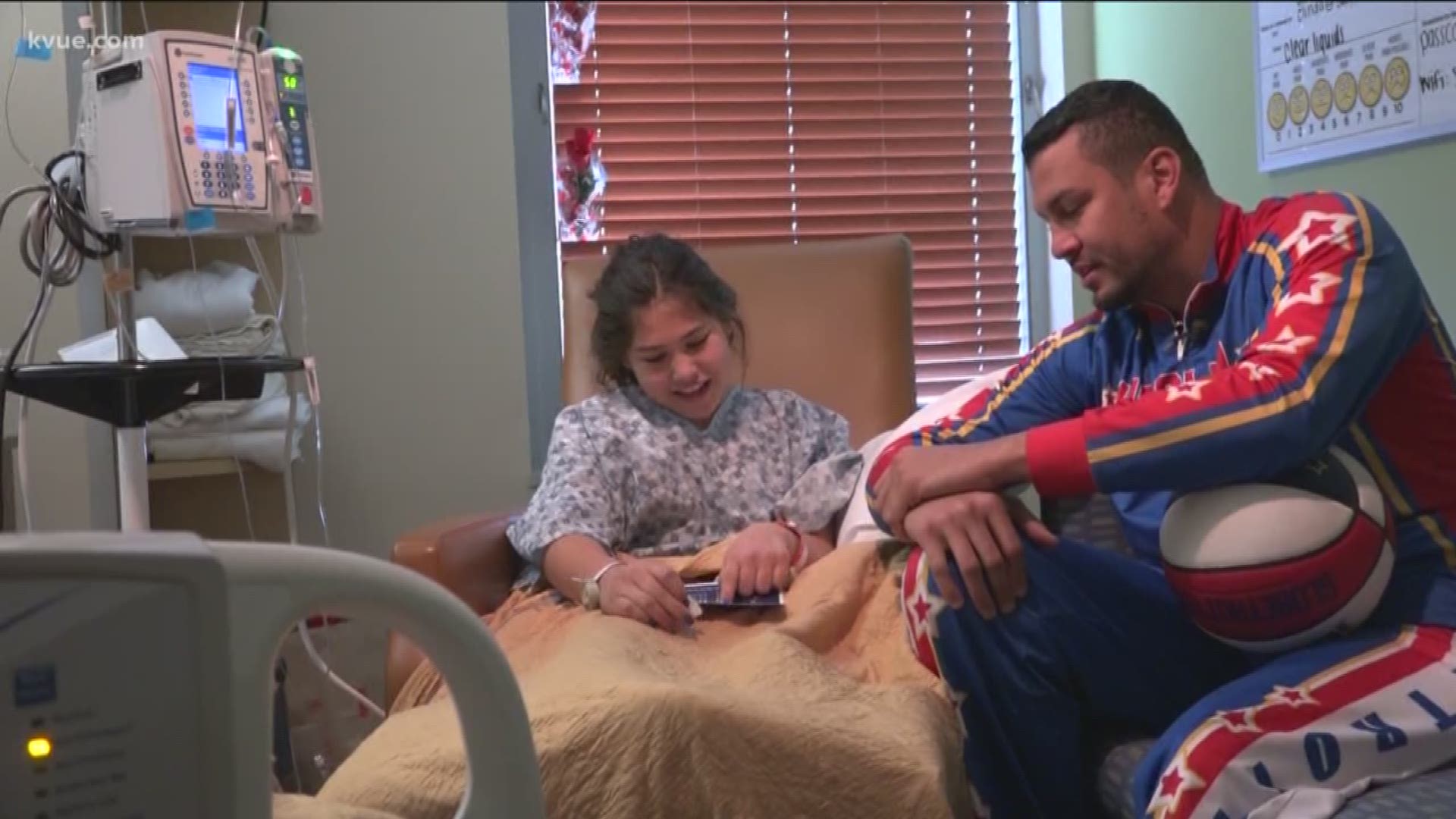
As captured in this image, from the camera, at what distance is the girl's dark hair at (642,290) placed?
73.4 inches

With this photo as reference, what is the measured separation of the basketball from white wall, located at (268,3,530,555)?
1.65 metres

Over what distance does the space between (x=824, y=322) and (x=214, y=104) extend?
1055 mm

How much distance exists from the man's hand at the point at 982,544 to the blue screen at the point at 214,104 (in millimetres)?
874

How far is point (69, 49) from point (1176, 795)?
1437 mm

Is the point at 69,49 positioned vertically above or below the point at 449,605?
above

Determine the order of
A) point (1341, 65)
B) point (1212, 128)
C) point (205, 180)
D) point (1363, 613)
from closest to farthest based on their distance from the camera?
1. point (1363, 613)
2. point (205, 180)
3. point (1341, 65)
4. point (1212, 128)

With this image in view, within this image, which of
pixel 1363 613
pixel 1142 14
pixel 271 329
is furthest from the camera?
pixel 1142 14

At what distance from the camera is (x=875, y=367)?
7.22 ft

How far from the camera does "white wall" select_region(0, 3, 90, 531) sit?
142cm

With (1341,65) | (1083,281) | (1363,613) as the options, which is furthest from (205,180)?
(1341,65)

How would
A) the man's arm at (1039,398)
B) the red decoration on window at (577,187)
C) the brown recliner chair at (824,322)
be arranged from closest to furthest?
1. the man's arm at (1039,398)
2. the brown recliner chair at (824,322)
3. the red decoration on window at (577,187)

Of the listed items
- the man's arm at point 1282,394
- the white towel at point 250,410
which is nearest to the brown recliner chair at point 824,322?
the white towel at point 250,410

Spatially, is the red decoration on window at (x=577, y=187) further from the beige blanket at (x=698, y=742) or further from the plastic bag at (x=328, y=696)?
the beige blanket at (x=698, y=742)

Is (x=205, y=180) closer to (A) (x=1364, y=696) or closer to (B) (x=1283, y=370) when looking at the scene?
(B) (x=1283, y=370)
